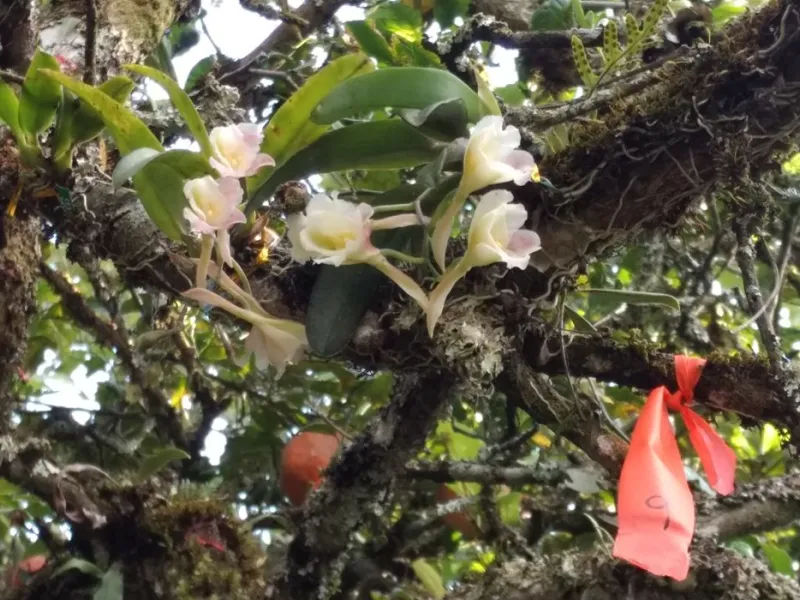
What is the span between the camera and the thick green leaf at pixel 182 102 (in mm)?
565

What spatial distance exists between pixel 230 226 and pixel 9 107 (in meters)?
0.27

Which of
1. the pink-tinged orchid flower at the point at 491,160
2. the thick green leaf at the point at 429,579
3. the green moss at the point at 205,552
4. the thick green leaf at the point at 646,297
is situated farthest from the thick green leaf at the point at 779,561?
the pink-tinged orchid flower at the point at 491,160

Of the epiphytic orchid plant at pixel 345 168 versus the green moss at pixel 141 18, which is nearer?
the epiphytic orchid plant at pixel 345 168

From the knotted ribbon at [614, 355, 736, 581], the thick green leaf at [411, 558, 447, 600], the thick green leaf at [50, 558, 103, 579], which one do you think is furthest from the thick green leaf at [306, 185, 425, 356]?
the thick green leaf at [411, 558, 447, 600]

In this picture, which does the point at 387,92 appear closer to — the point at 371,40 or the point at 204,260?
the point at 204,260

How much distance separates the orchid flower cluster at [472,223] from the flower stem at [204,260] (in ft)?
0.26

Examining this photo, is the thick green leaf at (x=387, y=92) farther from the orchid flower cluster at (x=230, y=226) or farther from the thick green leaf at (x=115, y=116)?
the thick green leaf at (x=115, y=116)

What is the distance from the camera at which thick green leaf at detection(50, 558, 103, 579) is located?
2.74 feet

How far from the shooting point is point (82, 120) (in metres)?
0.67

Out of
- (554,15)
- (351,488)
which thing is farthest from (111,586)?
(554,15)

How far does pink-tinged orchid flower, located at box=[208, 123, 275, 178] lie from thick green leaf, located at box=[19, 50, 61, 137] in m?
0.21

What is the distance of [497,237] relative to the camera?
0.50 metres

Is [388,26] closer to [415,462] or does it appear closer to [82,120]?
[82,120]

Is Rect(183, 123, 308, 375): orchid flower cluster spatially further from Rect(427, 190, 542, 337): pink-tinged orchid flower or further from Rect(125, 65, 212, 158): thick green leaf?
Rect(427, 190, 542, 337): pink-tinged orchid flower
